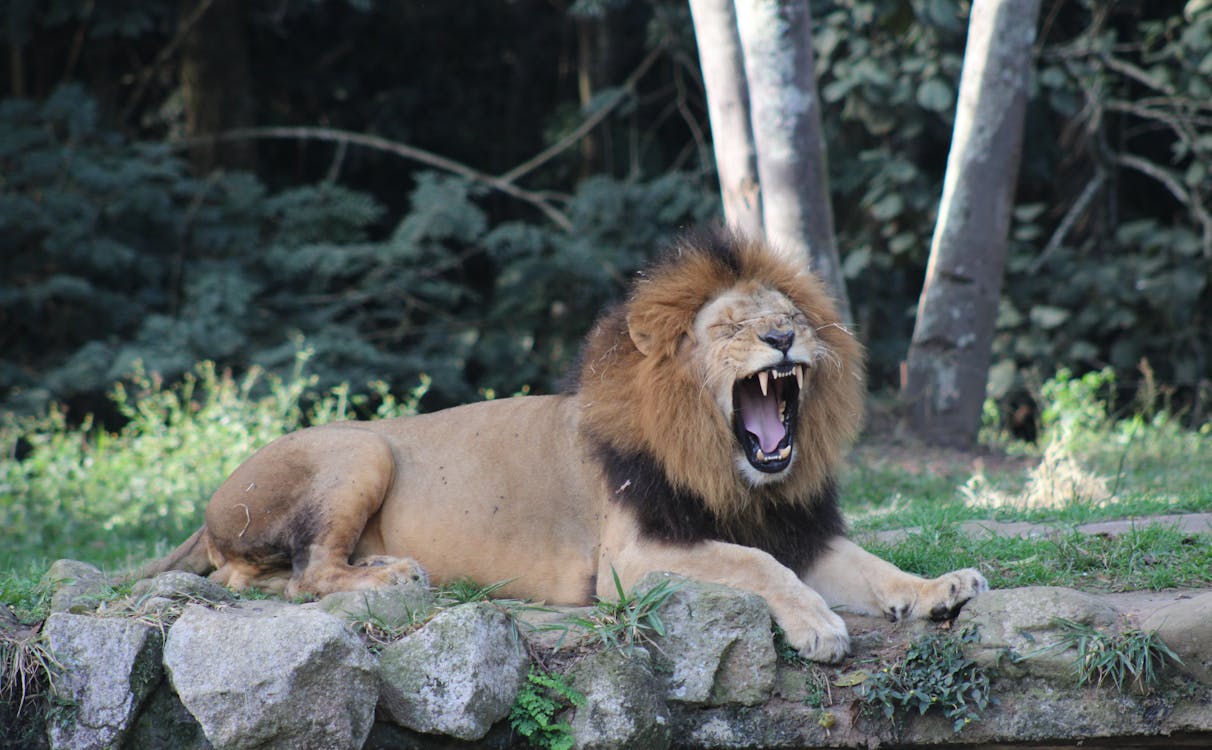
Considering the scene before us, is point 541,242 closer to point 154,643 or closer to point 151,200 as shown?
point 151,200

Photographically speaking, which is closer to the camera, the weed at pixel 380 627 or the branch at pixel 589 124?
the weed at pixel 380 627

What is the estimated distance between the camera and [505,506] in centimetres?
399

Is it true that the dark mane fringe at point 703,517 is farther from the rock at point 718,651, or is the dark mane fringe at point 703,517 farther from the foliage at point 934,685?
the foliage at point 934,685

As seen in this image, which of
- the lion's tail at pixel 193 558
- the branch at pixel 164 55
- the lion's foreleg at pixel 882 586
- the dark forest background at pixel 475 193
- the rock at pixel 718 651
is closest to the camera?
the rock at pixel 718 651

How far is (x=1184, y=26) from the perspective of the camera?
8.20 metres

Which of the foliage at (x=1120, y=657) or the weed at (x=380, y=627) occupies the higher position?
the weed at (x=380, y=627)

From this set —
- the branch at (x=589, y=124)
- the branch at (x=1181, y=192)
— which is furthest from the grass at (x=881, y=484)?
the branch at (x=589, y=124)

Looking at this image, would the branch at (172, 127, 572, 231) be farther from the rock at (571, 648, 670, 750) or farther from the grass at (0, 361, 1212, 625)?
the rock at (571, 648, 670, 750)

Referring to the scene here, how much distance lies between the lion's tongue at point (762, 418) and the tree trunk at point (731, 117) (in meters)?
2.91

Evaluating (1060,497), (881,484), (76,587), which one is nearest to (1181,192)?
(881,484)

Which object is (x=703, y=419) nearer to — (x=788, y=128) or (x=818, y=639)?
(x=818, y=639)

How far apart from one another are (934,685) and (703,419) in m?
0.94

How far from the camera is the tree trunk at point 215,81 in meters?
9.62

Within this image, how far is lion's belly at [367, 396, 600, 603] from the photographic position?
12.8 ft
